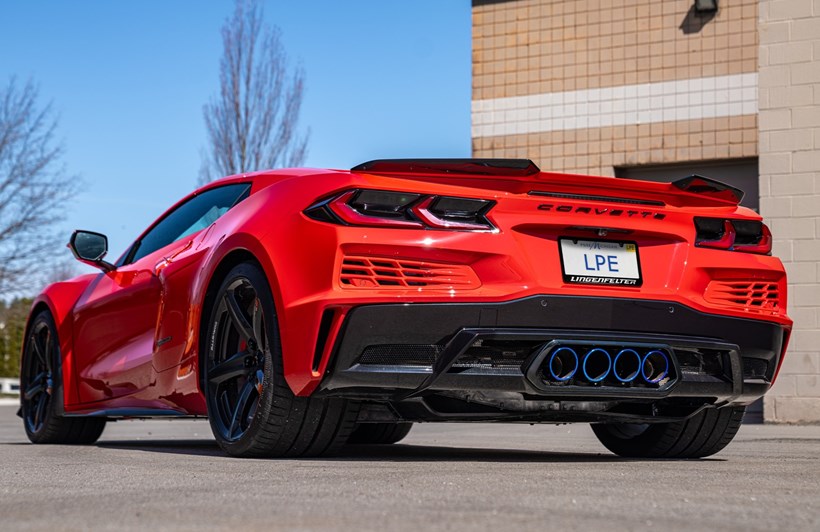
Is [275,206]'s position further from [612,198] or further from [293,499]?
[293,499]

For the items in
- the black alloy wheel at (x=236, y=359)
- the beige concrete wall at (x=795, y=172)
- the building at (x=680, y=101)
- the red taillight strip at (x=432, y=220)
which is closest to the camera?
the red taillight strip at (x=432, y=220)

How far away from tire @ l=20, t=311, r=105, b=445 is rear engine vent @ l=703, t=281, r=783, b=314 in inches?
138

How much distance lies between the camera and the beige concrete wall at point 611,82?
13391 millimetres

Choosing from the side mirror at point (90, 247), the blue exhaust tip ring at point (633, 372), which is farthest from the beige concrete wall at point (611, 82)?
the blue exhaust tip ring at point (633, 372)

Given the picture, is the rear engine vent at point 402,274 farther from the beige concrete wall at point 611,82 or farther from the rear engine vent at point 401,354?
the beige concrete wall at point 611,82

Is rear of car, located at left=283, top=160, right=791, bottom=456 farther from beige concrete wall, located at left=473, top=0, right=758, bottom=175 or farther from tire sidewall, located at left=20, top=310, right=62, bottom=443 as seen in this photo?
beige concrete wall, located at left=473, top=0, right=758, bottom=175

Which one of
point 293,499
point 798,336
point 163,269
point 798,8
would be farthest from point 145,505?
point 798,8

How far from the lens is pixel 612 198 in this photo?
4.75 m

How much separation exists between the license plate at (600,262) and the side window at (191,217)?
1.46 metres

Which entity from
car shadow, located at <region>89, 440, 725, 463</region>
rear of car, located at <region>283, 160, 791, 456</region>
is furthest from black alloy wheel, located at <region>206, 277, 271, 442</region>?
rear of car, located at <region>283, 160, 791, 456</region>

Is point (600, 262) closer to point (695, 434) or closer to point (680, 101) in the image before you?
point (695, 434)

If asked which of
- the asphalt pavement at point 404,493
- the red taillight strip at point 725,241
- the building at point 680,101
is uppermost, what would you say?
the building at point 680,101

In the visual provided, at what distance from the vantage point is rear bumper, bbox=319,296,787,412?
169 inches

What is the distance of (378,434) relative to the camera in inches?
274
